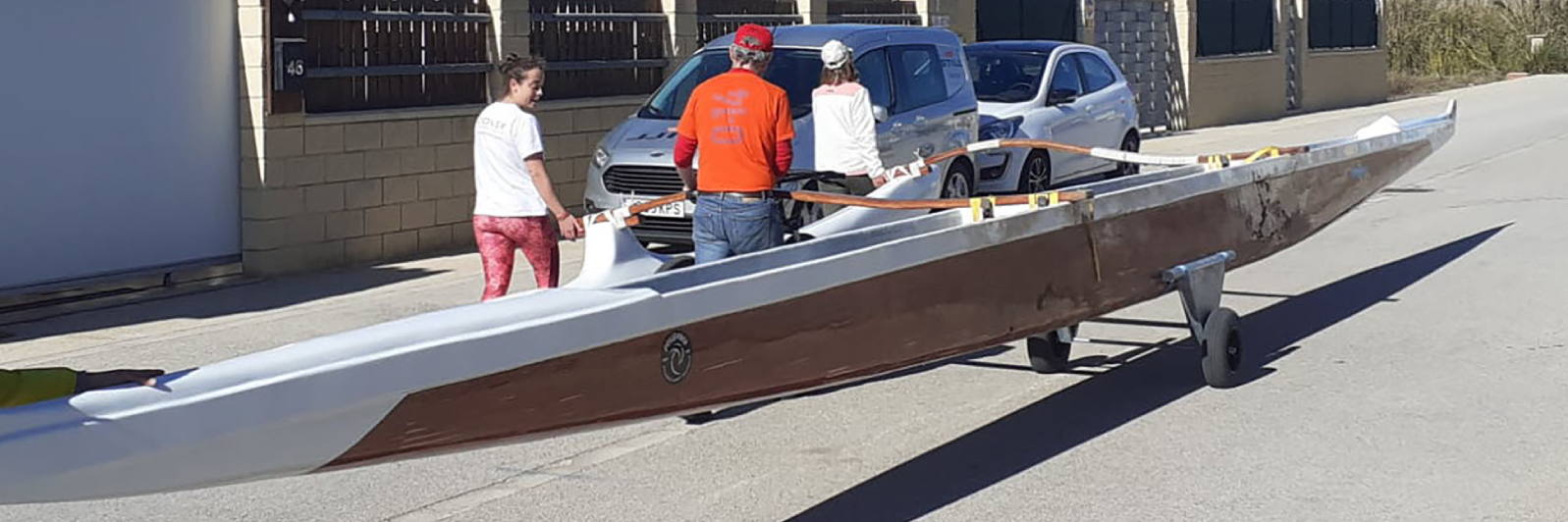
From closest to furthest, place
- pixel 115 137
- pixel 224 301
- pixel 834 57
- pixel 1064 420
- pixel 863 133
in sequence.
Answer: pixel 1064 420, pixel 863 133, pixel 834 57, pixel 224 301, pixel 115 137

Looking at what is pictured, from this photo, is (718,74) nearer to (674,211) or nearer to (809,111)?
(809,111)

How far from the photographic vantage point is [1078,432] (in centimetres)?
835

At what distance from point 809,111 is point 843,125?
10.3ft

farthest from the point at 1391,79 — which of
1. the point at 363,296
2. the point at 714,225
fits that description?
the point at 714,225

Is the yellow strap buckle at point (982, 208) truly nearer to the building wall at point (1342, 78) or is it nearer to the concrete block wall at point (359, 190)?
the concrete block wall at point (359, 190)

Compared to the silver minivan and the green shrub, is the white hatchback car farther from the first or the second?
the green shrub

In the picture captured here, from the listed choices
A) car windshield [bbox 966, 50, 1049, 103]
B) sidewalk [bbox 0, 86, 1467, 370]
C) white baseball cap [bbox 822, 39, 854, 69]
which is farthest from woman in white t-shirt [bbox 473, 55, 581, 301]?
car windshield [bbox 966, 50, 1049, 103]

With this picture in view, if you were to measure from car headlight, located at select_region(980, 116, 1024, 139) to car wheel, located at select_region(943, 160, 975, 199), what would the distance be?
77cm

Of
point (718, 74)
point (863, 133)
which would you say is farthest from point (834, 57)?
point (718, 74)

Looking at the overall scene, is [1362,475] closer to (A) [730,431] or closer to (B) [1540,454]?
(B) [1540,454]

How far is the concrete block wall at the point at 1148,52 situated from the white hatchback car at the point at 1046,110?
9.58 m

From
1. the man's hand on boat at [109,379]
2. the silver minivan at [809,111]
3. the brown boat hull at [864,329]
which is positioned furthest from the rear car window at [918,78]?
the man's hand on boat at [109,379]

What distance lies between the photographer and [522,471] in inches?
305

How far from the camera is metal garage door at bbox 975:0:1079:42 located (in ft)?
80.9
